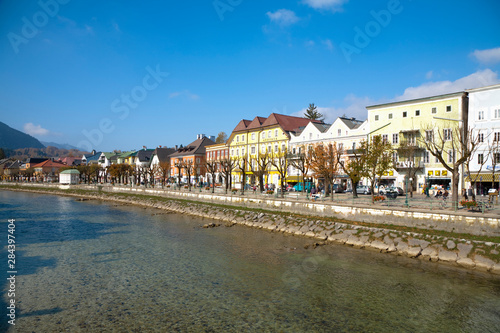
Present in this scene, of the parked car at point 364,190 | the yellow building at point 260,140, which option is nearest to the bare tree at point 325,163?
the parked car at point 364,190

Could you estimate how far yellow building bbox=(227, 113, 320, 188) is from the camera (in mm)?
64438

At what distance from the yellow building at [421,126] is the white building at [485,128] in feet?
4.15

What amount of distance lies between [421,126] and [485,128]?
24.9 feet

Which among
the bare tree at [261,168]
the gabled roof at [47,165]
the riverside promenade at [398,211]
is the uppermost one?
the gabled roof at [47,165]

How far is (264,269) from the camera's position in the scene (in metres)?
19.5

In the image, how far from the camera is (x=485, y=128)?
40.6m

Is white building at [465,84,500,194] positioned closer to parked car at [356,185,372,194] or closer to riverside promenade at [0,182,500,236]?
parked car at [356,185,372,194]

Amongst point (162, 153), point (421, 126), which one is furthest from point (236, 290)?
point (162, 153)

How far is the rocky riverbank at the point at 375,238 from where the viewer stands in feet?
64.5

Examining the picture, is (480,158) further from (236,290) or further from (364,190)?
(236,290)

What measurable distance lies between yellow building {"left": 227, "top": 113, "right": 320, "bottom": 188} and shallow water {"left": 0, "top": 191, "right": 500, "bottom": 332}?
127 feet

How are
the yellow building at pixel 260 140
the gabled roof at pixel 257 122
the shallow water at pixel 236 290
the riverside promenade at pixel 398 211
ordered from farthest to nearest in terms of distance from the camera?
the gabled roof at pixel 257 122 < the yellow building at pixel 260 140 < the riverside promenade at pixel 398 211 < the shallow water at pixel 236 290

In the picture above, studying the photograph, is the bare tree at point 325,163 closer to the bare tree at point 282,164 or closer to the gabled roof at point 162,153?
the bare tree at point 282,164

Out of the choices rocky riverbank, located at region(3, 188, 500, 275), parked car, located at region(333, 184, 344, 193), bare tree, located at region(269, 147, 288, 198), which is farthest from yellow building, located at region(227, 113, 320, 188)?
rocky riverbank, located at region(3, 188, 500, 275)
